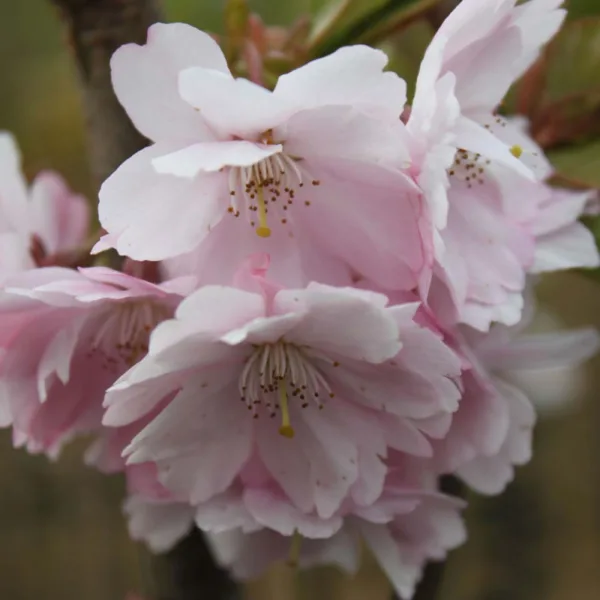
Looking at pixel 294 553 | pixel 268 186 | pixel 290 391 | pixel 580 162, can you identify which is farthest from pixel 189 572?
pixel 580 162

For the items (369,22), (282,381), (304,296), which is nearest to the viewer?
(304,296)

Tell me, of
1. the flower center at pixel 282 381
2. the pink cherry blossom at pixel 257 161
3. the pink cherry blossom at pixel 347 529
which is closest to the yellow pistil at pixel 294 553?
the pink cherry blossom at pixel 347 529

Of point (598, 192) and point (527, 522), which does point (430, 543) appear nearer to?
point (598, 192)

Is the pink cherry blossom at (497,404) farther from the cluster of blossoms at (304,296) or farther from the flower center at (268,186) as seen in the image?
the flower center at (268,186)

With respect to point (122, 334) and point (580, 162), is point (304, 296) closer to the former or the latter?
point (122, 334)

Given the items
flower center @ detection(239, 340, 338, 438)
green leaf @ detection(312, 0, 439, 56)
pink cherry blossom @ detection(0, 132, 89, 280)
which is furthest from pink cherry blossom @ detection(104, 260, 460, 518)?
green leaf @ detection(312, 0, 439, 56)

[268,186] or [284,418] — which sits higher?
[268,186]

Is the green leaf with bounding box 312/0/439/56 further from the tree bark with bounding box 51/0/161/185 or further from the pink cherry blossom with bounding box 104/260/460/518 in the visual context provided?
the pink cherry blossom with bounding box 104/260/460/518

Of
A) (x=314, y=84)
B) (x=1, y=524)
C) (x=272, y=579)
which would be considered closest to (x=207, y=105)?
(x=314, y=84)
